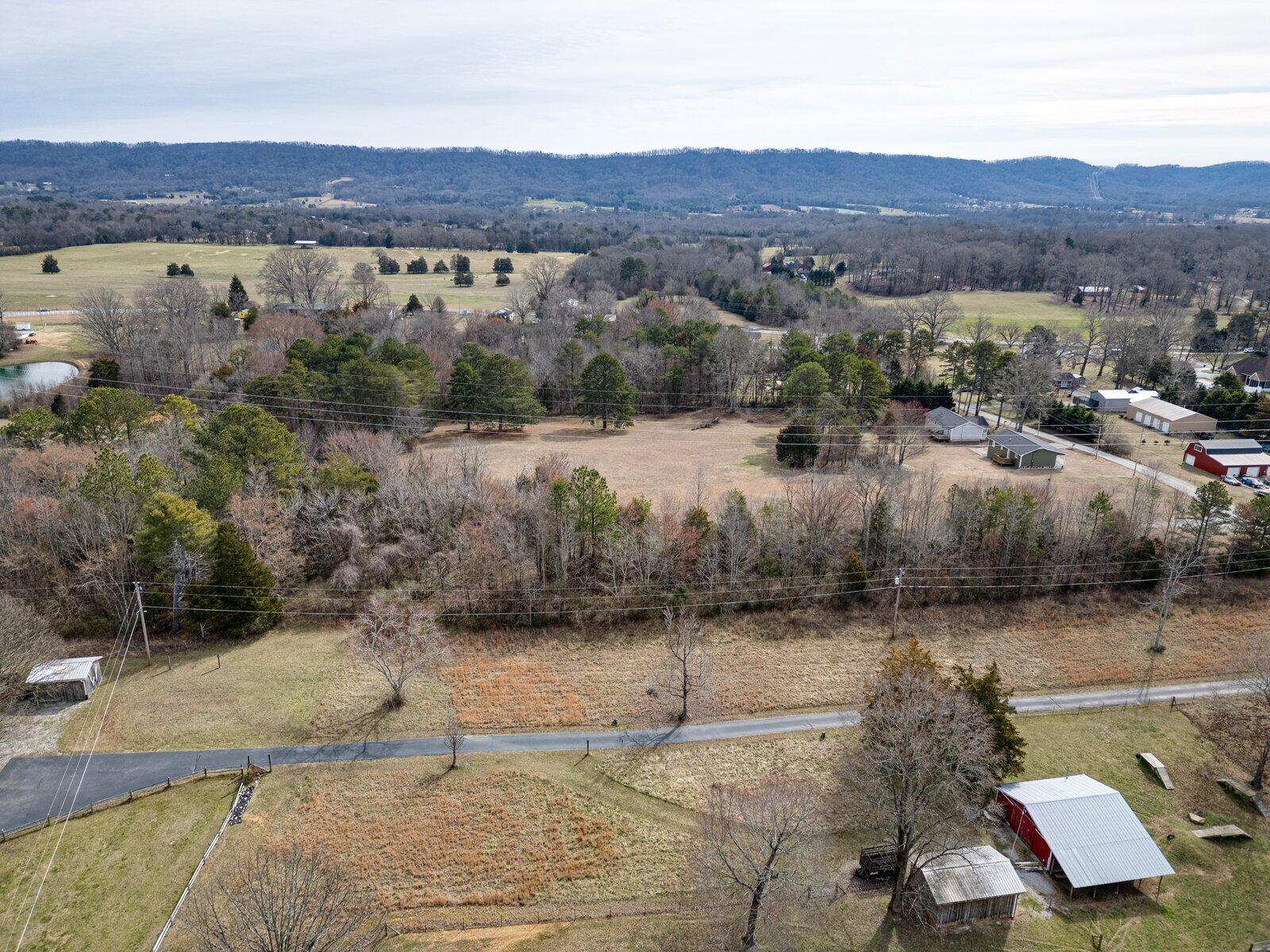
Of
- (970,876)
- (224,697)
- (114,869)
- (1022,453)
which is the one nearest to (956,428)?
(1022,453)

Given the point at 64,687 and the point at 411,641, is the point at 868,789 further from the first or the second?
the point at 64,687

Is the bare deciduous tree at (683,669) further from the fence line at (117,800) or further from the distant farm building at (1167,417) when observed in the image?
the distant farm building at (1167,417)

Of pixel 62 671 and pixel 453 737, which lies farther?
pixel 62 671

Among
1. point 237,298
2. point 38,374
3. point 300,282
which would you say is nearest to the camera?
point 38,374

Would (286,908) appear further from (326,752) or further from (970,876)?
(970,876)

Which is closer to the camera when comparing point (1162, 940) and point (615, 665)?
point (1162, 940)

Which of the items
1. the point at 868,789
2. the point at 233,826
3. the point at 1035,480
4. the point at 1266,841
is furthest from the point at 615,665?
the point at 1035,480

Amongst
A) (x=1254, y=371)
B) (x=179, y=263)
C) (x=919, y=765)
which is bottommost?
(x=919, y=765)
